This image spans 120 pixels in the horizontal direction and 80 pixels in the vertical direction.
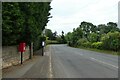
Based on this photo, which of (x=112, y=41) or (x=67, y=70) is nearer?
(x=67, y=70)

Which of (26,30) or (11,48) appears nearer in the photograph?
(11,48)

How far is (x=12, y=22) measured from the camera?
19109 millimetres

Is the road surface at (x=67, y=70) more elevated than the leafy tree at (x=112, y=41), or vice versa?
the leafy tree at (x=112, y=41)

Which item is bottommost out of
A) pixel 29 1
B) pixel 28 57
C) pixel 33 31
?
pixel 28 57

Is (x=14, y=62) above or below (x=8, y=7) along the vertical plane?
below

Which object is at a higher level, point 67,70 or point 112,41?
point 112,41

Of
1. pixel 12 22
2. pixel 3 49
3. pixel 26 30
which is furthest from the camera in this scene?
pixel 26 30

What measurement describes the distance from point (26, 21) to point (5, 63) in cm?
580

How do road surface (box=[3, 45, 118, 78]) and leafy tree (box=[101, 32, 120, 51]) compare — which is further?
leafy tree (box=[101, 32, 120, 51])

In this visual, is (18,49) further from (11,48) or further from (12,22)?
(12,22)

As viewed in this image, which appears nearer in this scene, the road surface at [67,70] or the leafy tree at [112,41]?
the road surface at [67,70]

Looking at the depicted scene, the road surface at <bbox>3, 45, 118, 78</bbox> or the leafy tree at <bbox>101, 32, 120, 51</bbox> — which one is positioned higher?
the leafy tree at <bbox>101, 32, 120, 51</bbox>

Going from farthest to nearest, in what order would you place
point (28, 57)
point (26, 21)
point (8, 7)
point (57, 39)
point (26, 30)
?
1. point (57, 39)
2. point (28, 57)
3. point (26, 30)
4. point (26, 21)
5. point (8, 7)

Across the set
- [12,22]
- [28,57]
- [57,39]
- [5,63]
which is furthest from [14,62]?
[57,39]
